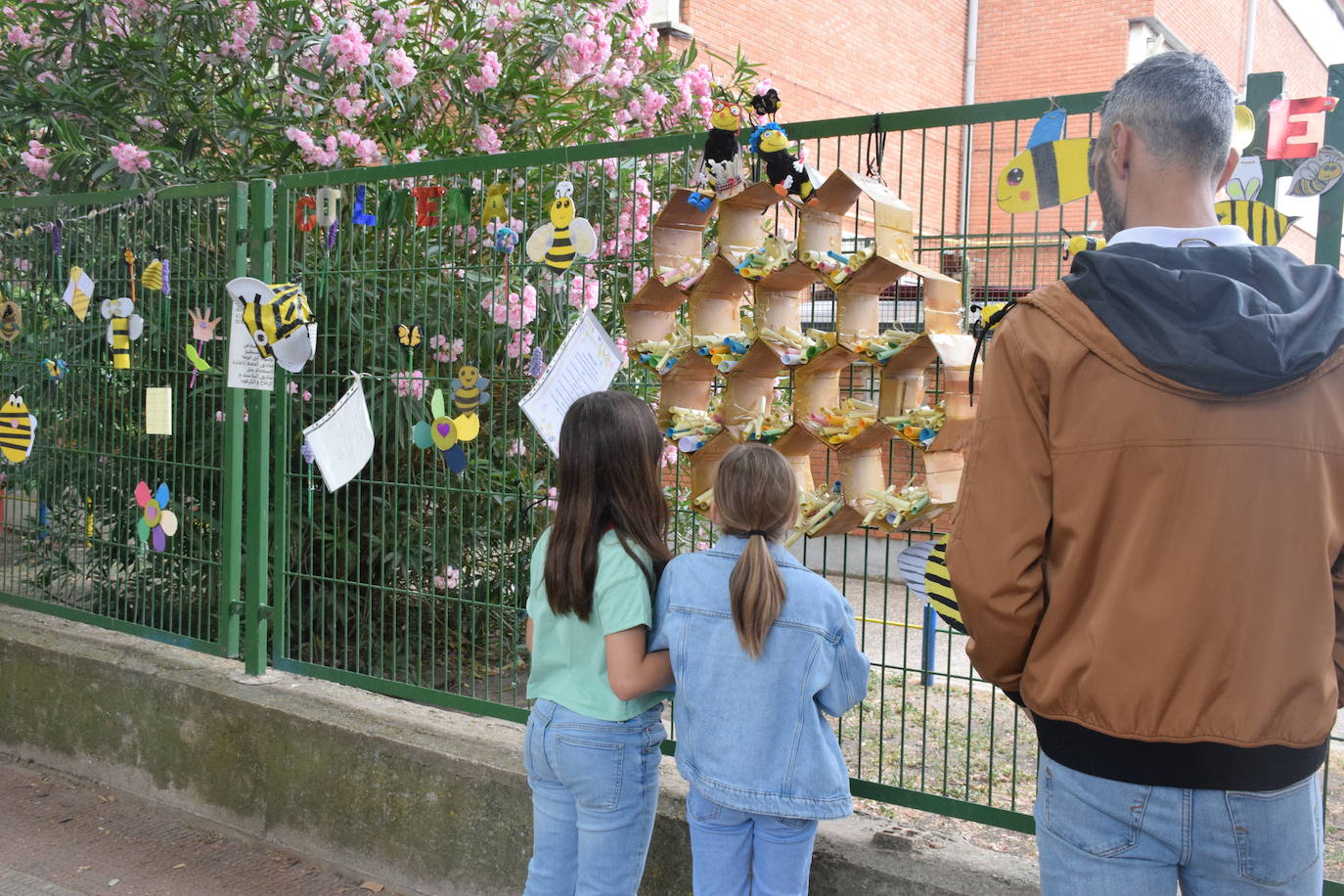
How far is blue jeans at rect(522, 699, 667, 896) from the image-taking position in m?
2.73

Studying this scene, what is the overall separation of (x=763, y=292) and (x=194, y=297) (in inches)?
113

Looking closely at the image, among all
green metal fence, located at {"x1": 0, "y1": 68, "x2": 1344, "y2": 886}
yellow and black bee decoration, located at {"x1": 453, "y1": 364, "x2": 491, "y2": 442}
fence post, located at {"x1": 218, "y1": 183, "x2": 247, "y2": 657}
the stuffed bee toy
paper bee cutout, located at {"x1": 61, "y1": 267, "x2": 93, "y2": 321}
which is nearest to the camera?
the stuffed bee toy

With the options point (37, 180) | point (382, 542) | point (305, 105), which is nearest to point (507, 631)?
point (382, 542)

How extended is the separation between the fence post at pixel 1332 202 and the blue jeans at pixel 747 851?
5.86 feet

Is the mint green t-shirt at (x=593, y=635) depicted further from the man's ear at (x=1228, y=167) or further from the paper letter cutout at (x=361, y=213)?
the paper letter cutout at (x=361, y=213)

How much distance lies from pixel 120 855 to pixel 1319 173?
180 inches

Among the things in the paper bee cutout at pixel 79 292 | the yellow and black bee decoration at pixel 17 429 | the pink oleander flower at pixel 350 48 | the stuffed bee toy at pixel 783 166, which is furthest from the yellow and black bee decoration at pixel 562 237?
the yellow and black bee decoration at pixel 17 429

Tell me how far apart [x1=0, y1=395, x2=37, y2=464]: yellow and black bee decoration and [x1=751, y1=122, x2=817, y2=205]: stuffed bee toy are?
13.4 ft

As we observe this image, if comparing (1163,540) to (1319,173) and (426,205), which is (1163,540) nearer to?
(1319,173)

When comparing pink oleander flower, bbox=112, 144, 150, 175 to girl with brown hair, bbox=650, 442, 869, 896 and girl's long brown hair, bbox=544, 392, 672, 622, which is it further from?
girl with brown hair, bbox=650, 442, 869, 896

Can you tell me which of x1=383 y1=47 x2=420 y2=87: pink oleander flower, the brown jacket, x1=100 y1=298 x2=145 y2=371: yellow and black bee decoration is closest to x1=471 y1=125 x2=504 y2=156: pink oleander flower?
x1=383 y1=47 x2=420 y2=87: pink oleander flower

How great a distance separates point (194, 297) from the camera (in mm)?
4891

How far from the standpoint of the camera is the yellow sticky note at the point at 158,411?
4.93m

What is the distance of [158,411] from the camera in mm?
4945
